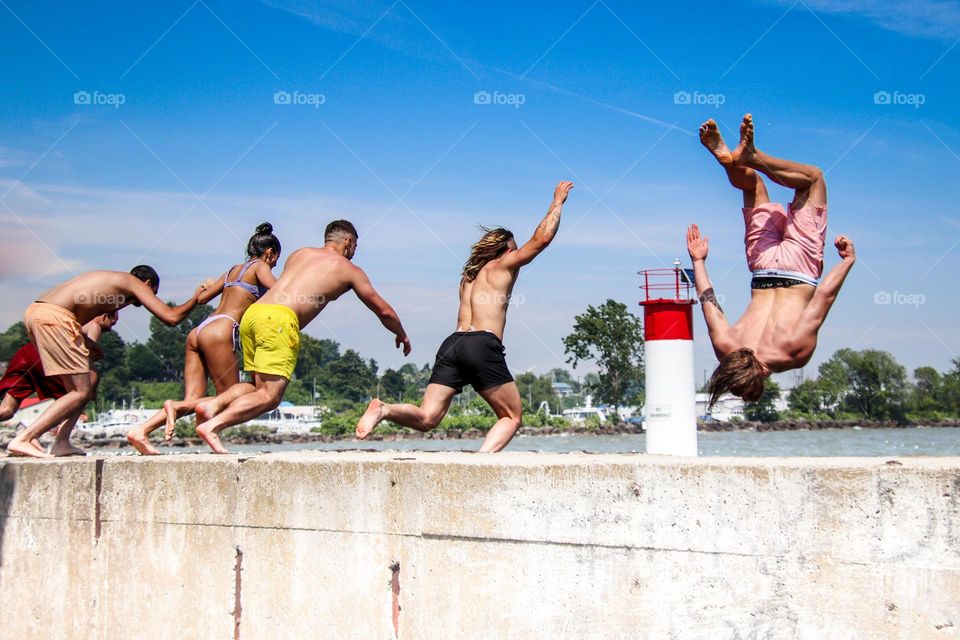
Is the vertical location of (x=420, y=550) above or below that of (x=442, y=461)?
below

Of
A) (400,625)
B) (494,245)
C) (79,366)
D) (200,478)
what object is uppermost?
(494,245)

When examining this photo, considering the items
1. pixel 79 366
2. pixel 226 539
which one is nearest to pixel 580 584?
pixel 226 539

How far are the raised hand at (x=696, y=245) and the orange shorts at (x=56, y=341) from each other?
15.4 feet

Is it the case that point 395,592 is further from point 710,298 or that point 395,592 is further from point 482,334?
point 710,298

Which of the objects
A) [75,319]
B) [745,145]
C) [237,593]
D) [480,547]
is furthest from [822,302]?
[75,319]

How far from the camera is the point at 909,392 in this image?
67875 mm

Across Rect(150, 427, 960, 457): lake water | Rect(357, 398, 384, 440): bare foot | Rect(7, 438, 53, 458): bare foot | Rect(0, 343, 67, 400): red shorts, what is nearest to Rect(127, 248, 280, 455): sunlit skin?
Rect(7, 438, 53, 458): bare foot

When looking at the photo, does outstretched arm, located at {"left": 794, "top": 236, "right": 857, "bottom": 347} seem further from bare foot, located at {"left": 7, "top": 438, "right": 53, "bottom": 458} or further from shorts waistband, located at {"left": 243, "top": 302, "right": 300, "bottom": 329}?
bare foot, located at {"left": 7, "top": 438, "right": 53, "bottom": 458}

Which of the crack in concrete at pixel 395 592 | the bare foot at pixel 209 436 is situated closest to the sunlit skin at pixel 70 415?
the bare foot at pixel 209 436

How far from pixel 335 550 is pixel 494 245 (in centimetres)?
300

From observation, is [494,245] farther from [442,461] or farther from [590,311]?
[590,311]

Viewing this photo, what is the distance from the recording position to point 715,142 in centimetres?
667

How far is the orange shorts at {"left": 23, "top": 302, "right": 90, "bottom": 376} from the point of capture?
6.99 metres

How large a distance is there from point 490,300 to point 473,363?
0.54 metres
